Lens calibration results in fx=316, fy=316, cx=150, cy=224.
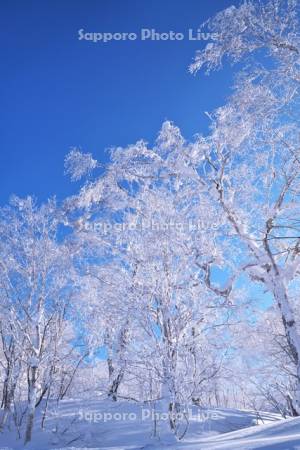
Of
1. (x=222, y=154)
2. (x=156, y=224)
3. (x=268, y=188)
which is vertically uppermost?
(x=222, y=154)

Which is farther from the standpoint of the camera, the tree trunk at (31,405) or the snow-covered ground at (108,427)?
the snow-covered ground at (108,427)

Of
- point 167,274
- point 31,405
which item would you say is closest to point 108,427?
point 31,405

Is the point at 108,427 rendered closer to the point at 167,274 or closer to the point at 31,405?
the point at 31,405

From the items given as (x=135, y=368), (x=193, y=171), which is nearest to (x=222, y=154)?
(x=193, y=171)

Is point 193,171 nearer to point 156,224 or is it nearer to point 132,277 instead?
point 156,224

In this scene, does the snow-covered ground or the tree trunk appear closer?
the tree trunk

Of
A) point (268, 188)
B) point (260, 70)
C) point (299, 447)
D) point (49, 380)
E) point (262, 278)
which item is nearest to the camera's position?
point (299, 447)

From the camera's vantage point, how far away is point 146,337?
736 centimetres

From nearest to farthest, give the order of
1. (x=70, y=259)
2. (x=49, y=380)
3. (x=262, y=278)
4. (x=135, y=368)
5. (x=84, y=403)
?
(x=135, y=368)
(x=262, y=278)
(x=70, y=259)
(x=49, y=380)
(x=84, y=403)

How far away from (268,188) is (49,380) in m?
10.3

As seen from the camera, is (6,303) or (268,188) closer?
(268,188)

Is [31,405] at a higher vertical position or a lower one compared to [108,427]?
higher

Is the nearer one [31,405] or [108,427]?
[31,405]

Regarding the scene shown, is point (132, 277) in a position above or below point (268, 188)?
below
